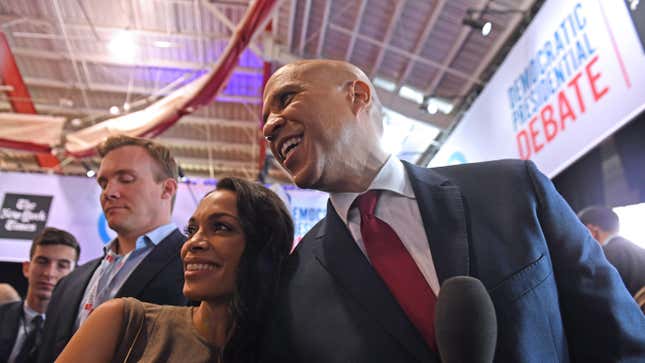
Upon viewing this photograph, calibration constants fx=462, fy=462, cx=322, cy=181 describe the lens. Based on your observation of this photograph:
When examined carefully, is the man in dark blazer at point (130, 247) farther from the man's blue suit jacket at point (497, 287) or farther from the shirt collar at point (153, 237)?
the man's blue suit jacket at point (497, 287)

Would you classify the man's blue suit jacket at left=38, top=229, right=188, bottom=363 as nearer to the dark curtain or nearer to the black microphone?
the black microphone

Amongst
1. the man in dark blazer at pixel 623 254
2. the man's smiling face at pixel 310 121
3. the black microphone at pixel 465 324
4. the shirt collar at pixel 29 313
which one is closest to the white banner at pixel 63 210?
the shirt collar at pixel 29 313

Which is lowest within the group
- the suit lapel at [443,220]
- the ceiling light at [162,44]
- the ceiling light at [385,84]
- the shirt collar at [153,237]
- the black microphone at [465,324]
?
the black microphone at [465,324]

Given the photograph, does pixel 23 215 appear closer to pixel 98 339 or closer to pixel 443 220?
pixel 98 339

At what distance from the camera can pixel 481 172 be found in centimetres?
114

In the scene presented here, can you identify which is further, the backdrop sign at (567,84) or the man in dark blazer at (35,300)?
the backdrop sign at (567,84)

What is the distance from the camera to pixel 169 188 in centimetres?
198

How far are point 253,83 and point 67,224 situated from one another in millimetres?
4093

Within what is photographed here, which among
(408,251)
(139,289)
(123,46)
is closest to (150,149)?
(139,289)


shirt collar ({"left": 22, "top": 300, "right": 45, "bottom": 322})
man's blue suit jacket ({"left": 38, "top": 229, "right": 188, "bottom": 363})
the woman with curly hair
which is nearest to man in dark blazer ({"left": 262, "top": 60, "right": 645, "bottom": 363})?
the woman with curly hair

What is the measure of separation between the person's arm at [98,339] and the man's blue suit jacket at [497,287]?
0.38m

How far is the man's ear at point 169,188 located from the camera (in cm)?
195

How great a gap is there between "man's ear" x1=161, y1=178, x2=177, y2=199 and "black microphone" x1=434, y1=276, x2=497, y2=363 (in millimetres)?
1603

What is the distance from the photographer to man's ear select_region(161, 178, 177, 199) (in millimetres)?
1952
